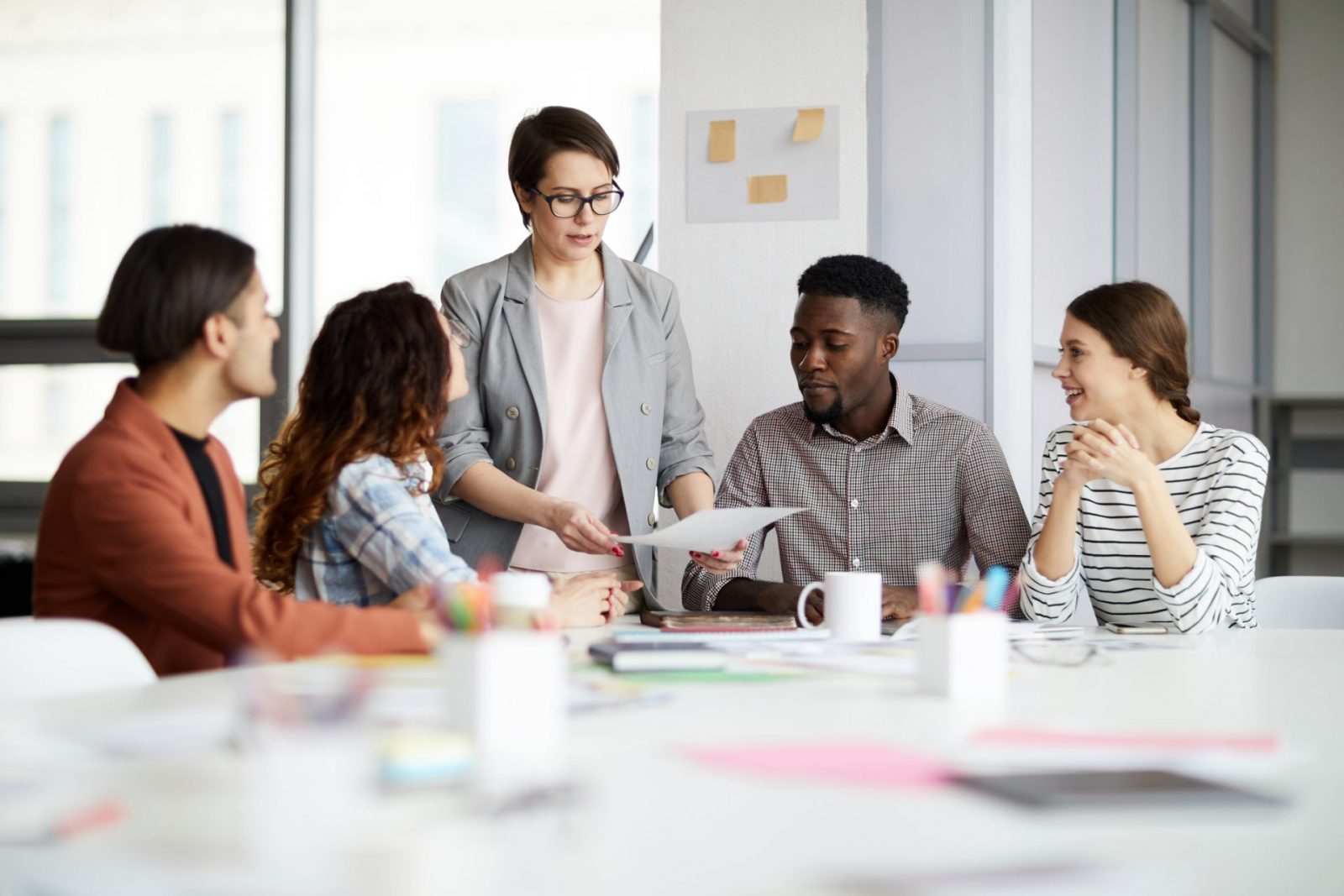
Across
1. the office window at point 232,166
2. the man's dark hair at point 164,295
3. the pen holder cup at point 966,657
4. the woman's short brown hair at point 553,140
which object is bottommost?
the pen holder cup at point 966,657

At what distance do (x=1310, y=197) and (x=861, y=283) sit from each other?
345 cm

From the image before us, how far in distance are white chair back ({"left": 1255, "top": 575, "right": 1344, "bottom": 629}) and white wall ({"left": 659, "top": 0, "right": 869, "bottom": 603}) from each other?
111 cm

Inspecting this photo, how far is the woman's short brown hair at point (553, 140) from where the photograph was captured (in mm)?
2568

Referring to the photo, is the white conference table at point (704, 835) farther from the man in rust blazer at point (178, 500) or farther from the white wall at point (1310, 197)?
the white wall at point (1310, 197)

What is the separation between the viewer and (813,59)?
125 inches

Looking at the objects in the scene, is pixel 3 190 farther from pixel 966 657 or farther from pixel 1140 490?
pixel 966 657

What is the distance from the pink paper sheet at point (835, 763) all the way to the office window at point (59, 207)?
3.97 metres

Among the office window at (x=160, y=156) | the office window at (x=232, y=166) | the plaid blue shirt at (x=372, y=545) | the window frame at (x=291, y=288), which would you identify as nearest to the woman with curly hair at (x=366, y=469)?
the plaid blue shirt at (x=372, y=545)

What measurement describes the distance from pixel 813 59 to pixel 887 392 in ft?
2.87

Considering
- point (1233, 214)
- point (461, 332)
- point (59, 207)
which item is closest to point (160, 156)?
point (59, 207)

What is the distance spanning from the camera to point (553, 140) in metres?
2.57

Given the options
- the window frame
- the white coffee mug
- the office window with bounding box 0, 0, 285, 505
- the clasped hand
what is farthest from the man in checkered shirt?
the office window with bounding box 0, 0, 285, 505

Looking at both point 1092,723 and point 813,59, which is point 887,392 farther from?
point 1092,723

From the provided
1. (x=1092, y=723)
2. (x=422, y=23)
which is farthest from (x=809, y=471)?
(x=422, y=23)
